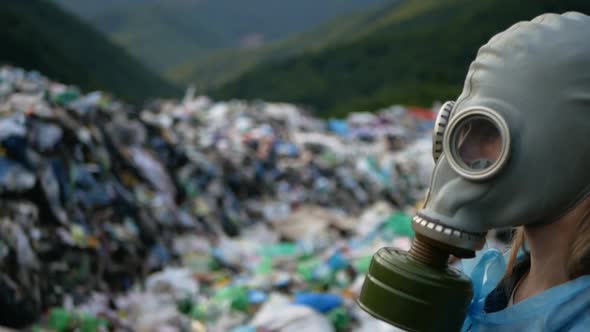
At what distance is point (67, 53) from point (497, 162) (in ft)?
108

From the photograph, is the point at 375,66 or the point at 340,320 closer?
the point at 340,320

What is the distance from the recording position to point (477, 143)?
2.90ft

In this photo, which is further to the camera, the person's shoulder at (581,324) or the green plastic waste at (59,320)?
the green plastic waste at (59,320)

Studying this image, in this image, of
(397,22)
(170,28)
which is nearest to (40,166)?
(397,22)

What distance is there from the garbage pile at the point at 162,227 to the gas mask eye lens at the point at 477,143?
2051 millimetres

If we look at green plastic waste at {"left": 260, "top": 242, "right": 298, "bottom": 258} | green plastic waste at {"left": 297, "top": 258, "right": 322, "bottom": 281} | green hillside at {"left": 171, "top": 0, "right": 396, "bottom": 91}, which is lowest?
green plastic waste at {"left": 260, "top": 242, "right": 298, "bottom": 258}

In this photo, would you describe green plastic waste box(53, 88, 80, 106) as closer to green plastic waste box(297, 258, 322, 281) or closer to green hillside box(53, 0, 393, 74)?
green plastic waste box(297, 258, 322, 281)

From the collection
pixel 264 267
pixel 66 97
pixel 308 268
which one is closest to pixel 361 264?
pixel 308 268

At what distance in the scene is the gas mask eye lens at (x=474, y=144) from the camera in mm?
845

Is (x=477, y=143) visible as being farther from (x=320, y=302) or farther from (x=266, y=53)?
(x=266, y=53)

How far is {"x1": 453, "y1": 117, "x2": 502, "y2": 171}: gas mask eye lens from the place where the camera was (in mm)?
869

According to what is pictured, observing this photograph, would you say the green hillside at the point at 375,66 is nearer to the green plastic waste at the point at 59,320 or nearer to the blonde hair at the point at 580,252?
the green plastic waste at the point at 59,320

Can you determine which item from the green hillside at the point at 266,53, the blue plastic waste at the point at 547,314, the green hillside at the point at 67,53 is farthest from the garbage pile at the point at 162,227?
the green hillside at the point at 266,53

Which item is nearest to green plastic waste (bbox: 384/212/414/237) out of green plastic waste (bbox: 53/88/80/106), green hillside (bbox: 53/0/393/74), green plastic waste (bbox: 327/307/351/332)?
green plastic waste (bbox: 327/307/351/332)
